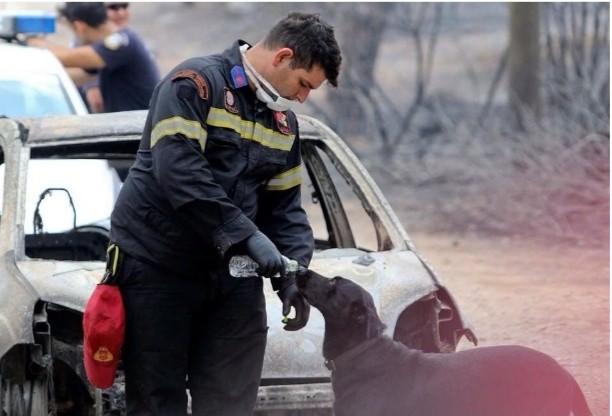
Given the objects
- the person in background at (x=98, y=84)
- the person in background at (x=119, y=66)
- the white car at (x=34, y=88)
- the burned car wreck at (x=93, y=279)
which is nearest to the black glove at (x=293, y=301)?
the burned car wreck at (x=93, y=279)

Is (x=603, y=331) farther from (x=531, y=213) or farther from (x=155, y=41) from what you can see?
(x=155, y=41)

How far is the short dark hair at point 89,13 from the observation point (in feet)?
28.3

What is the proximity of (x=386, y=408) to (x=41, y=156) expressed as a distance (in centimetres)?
204

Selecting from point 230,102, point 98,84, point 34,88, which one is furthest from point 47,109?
point 230,102

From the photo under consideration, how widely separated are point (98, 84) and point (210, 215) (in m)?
5.50

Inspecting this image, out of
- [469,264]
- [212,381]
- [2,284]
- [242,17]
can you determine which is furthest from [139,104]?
[242,17]

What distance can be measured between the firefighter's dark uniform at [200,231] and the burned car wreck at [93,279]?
1.60 feet

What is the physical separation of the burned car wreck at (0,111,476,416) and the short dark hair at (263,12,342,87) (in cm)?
122

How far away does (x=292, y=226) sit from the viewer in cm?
415

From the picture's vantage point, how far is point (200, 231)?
3.74 metres

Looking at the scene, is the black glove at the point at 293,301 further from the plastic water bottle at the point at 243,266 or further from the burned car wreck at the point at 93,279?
the burned car wreck at the point at 93,279

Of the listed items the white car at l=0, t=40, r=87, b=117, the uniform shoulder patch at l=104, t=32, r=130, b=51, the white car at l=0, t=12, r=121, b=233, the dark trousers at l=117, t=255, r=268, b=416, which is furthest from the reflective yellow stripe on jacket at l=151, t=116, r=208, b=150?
the uniform shoulder patch at l=104, t=32, r=130, b=51

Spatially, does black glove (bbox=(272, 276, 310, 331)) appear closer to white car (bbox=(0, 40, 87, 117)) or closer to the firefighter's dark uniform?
the firefighter's dark uniform

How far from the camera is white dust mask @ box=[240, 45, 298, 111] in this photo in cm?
385
